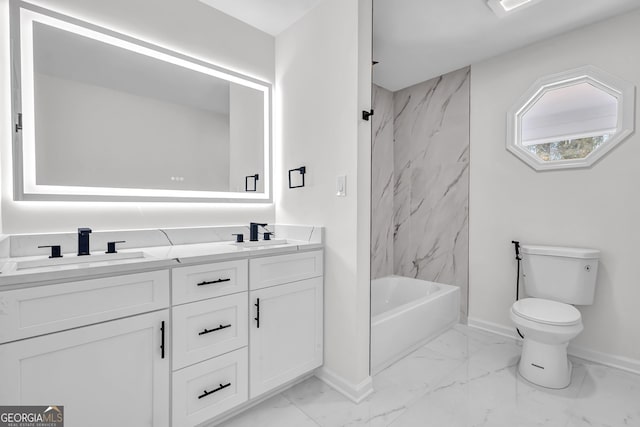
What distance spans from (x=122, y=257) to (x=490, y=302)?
2.84m

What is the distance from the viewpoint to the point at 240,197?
2.20 meters

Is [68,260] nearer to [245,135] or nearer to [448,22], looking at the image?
[245,135]

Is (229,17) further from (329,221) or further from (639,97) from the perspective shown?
(639,97)

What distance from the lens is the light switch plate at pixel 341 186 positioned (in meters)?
1.80

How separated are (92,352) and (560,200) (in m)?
3.02

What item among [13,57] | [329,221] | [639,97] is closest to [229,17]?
[13,57]

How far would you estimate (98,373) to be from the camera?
1.16 meters

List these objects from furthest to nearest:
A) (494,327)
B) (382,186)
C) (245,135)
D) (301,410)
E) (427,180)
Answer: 1. (382,186)
2. (427,180)
3. (494,327)
4. (245,135)
5. (301,410)

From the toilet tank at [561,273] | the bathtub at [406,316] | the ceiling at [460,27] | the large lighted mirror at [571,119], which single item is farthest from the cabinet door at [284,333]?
the large lighted mirror at [571,119]

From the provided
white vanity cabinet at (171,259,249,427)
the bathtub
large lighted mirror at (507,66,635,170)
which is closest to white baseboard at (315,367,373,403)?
the bathtub

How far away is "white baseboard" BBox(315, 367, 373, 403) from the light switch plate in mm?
1137

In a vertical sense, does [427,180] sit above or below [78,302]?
above

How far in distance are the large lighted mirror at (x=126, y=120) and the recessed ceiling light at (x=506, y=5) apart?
5.34ft

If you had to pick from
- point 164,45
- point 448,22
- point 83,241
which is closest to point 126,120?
point 164,45
